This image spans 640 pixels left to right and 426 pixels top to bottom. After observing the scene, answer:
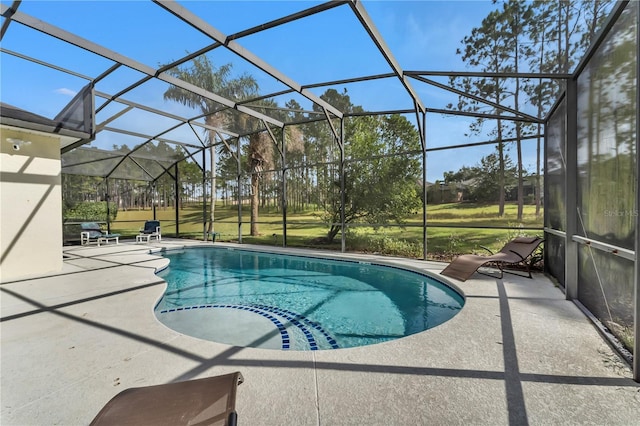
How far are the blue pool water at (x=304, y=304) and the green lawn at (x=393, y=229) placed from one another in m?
2.10

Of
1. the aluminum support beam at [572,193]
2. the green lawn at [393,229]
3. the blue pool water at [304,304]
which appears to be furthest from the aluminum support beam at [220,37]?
the aluminum support beam at [572,193]

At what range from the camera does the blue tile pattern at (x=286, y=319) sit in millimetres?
3426

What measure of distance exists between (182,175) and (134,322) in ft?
41.8

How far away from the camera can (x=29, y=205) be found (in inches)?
222

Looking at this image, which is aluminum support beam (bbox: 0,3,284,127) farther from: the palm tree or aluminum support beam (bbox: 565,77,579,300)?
aluminum support beam (bbox: 565,77,579,300)

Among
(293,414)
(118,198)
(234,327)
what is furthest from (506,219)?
(118,198)

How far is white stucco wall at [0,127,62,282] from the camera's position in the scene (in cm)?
537

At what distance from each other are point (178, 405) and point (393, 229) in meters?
9.15

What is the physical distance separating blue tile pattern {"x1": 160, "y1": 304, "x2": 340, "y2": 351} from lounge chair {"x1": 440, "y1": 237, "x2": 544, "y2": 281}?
2.73 metres

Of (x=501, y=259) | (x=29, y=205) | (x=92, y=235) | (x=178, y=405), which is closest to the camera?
(x=178, y=405)

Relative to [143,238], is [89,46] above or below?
above

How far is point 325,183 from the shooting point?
35.6ft

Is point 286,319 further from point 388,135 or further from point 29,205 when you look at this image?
point 388,135

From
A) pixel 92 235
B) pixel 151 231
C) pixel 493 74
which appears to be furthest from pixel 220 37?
pixel 151 231
